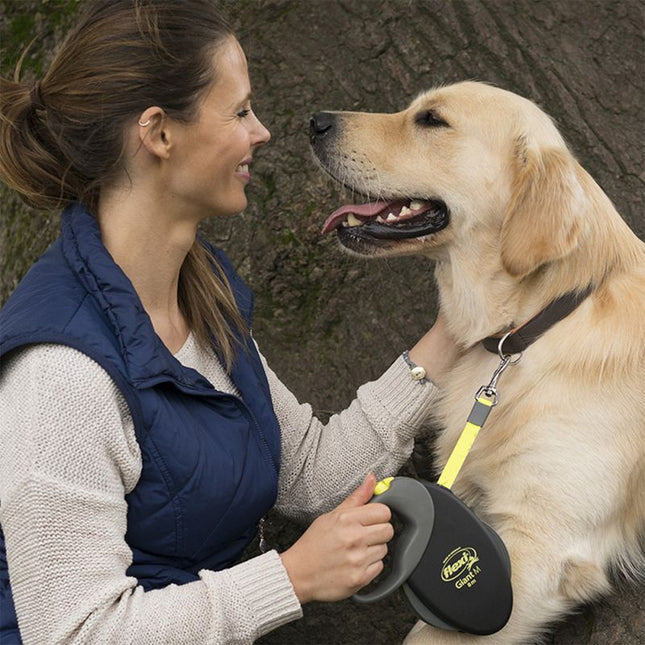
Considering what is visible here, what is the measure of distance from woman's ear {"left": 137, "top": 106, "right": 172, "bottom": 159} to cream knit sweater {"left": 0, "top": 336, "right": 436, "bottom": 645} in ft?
1.99

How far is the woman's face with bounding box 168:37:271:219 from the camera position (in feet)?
8.05

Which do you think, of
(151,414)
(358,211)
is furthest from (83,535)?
(358,211)

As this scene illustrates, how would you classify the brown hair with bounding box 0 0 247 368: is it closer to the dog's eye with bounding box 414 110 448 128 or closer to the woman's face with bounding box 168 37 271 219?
the woman's face with bounding box 168 37 271 219

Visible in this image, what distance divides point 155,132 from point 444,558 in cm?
135

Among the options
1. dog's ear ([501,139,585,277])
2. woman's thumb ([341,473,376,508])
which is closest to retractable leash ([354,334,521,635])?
woman's thumb ([341,473,376,508])

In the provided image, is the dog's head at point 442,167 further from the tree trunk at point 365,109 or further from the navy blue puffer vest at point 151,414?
the navy blue puffer vest at point 151,414

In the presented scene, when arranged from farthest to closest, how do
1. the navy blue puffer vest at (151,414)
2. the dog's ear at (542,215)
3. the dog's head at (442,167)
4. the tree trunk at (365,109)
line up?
the tree trunk at (365,109), the dog's head at (442,167), the dog's ear at (542,215), the navy blue puffer vest at (151,414)

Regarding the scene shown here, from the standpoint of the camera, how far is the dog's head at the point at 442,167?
9.19 ft

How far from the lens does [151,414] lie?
7.45ft

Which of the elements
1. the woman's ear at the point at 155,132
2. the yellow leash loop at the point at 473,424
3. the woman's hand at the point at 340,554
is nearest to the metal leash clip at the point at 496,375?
the yellow leash loop at the point at 473,424

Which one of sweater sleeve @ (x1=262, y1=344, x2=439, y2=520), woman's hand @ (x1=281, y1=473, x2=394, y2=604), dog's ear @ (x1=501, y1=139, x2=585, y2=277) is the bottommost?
sweater sleeve @ (x1=262, y1=344, x2=439, y2=520)

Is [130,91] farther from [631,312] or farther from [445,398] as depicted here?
[631,312]

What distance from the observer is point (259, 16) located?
11.7 feet

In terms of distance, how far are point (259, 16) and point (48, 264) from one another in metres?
1.62
